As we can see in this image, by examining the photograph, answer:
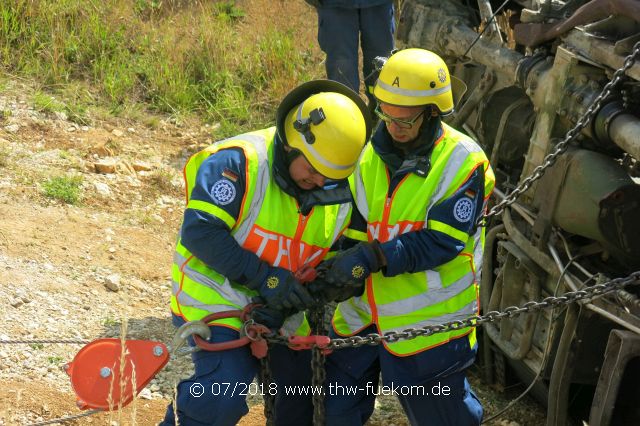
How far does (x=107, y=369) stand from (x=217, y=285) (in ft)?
1.76

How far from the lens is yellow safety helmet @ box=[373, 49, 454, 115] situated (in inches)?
162

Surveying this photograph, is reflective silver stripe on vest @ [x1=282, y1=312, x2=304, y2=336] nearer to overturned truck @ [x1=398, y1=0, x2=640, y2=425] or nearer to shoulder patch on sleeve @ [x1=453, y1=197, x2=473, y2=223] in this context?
shoulder patch on sleeve @ [x1=453, y1=197, x2=473, y2=223]

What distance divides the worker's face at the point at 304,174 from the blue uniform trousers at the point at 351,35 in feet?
12.3

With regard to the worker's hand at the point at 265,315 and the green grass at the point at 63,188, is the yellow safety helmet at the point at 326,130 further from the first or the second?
the green grass at the point at 63,188

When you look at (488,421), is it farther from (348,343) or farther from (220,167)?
(220,167)

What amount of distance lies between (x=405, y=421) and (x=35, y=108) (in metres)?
4.57

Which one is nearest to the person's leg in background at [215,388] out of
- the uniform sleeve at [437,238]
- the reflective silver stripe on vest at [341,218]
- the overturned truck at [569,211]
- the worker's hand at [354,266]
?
the worker's hand at [354,266]

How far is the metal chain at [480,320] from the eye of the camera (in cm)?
395

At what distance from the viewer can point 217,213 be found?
3781 mm

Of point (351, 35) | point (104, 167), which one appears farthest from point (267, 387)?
point (351, 35)

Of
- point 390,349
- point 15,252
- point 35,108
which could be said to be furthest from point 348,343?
point 35,108

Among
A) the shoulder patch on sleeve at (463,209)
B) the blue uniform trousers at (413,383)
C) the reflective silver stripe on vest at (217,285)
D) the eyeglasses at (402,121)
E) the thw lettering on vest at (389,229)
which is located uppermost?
the eyeglasses at (402,121)

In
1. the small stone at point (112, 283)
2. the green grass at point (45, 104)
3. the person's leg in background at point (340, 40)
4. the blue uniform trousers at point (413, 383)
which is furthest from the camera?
the green grass at point (45, 104)

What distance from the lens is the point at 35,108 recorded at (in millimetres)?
8359
